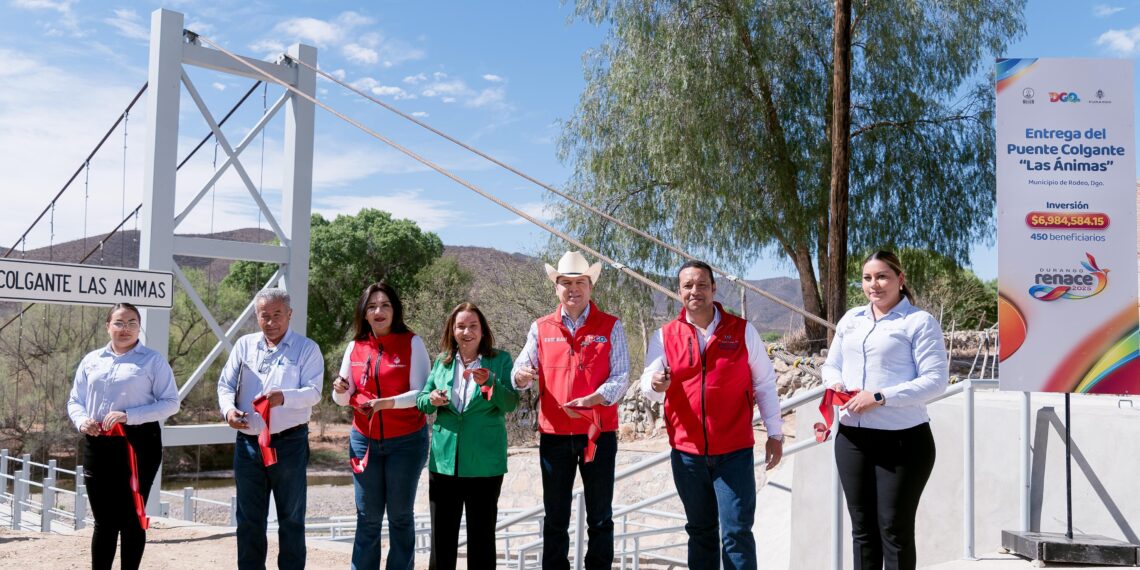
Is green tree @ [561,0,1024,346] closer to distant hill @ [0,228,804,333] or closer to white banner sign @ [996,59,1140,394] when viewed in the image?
distant hill @ [0,228,804,333]

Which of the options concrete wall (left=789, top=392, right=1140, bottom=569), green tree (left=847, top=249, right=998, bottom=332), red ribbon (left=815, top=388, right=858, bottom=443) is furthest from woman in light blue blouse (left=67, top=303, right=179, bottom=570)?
green tree (left=847, top=249, right=998, bottom=332)

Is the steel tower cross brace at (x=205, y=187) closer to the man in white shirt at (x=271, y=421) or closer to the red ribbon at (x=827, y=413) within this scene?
the man in white shirt at (x=271, y=421)

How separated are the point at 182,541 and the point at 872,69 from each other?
1301 centimetres

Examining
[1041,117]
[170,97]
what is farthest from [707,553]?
[170,97]

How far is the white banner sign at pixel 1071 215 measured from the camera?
3.88 metres

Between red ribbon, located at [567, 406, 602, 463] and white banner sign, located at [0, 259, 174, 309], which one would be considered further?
white banner sign, located at [0, 259, 174, 309]

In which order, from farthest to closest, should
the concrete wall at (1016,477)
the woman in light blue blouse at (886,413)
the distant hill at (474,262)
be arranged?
1. the distant hill at (474,262)
2. the concrete wall at (1016,477)
3. the woman in light blue blouse at (886,413)

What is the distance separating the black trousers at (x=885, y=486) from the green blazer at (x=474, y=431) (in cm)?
132

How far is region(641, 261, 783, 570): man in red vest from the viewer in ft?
10.6

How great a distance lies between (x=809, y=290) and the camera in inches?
586

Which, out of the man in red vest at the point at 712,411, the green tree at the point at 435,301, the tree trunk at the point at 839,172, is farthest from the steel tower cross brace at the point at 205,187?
the green tree at the point at 435,301

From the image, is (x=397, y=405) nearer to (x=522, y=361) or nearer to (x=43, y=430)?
(x=522, y=361)

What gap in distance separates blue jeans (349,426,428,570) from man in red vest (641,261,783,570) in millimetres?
1056

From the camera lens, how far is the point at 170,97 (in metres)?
6.36
